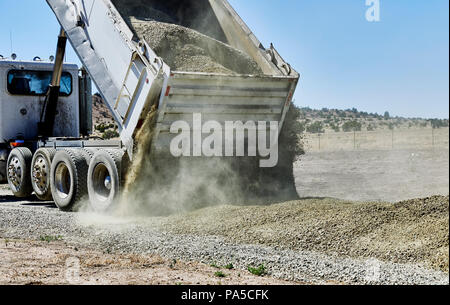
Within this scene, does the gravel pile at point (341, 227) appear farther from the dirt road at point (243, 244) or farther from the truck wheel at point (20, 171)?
the truck wheel at point (20, 171)

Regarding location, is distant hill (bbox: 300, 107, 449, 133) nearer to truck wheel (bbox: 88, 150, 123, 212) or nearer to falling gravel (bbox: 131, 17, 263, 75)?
falling gravel (bbox: 131, 17, 263, 75)

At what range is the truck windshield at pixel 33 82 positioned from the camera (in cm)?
1367

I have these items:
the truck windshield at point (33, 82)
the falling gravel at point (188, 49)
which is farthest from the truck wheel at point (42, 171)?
the falling gravel at point (188, 49)

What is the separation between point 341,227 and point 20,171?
25.6ft

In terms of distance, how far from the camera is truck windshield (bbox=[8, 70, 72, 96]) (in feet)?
44.9

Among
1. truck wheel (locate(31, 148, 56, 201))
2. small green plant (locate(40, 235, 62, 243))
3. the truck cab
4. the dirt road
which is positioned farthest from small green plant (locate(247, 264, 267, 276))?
the truck cab

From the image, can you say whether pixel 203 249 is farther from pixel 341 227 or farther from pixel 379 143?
pixel 379 143

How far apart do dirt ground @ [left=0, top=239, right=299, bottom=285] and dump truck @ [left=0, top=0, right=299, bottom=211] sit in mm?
2911

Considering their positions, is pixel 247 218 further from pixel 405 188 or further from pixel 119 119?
pixel 405 188

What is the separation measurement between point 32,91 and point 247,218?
7.30 metres

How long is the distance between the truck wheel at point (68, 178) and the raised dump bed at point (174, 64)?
1.42m

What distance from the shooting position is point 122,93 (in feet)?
33.0

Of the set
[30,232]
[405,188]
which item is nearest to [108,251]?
[30,232]

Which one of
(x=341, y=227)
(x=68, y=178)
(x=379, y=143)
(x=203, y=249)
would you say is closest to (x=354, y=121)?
(x=379, y=143)
